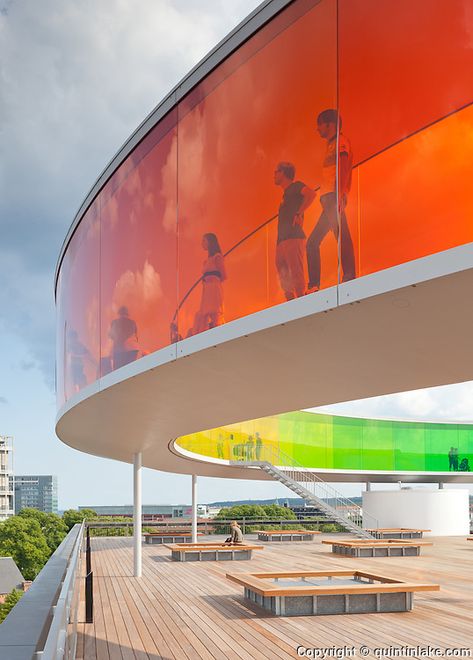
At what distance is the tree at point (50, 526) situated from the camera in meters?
75.2

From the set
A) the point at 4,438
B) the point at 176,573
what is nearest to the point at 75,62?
the point at 176,573

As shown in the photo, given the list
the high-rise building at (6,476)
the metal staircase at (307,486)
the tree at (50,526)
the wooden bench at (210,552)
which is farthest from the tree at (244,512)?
the high-rise building at (6,476)

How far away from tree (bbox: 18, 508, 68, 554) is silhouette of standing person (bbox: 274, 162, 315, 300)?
235 ft

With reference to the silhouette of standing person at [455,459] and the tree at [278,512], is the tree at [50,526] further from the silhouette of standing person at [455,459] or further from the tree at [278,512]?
the silhouette of standing person at [455,459]

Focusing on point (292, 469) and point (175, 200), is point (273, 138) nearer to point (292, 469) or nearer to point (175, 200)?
point (175, 200)

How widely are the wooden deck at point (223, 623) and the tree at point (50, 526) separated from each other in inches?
2276

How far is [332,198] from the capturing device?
6.51 meters

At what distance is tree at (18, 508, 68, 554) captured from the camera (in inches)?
2963

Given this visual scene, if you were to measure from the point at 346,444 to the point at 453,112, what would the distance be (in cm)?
3593

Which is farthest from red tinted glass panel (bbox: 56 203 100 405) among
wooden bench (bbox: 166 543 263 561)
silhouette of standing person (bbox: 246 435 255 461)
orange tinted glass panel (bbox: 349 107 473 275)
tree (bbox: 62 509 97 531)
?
tree (bbox: 62 509 97 531)

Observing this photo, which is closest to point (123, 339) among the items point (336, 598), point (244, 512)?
point (336, 598)

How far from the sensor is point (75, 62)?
113ft

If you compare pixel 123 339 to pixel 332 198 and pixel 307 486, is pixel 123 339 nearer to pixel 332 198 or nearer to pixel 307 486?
pixel 332 198

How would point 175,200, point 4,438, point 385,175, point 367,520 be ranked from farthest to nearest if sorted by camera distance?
point 4,438 < point 367,520 < point 175,200 < point 385,175
